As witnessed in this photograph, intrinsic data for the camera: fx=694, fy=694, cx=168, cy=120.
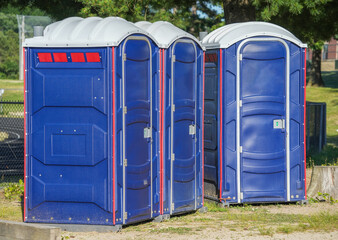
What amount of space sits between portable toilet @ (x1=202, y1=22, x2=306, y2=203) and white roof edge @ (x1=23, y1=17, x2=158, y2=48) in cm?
180

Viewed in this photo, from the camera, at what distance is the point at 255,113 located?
10281mm

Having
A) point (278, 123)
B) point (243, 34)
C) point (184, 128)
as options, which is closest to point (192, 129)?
point (184, 128)

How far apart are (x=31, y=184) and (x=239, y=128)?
3272 millimetres

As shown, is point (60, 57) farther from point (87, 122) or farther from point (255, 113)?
point (255, 113)

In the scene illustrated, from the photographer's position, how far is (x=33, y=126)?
28.1 feet

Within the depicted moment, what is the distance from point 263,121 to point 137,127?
8.09 feet

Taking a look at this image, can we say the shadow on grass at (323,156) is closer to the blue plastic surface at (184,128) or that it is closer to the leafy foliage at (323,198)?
the leafy foliage at (323,198)

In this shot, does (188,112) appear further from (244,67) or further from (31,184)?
(31,184)

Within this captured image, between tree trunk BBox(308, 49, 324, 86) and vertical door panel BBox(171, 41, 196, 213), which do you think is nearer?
vertical door panel BBox(171, 41, 196, 213)

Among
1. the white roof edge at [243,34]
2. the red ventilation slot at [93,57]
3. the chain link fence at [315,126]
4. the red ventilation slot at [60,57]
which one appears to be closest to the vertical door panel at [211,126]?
the white roof edge at [243,34]

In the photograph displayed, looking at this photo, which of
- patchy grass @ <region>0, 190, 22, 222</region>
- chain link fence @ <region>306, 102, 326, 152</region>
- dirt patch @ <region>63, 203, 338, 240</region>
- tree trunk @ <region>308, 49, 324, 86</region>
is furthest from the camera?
tree trunk @ <region>308, 49, 324, 86</region>

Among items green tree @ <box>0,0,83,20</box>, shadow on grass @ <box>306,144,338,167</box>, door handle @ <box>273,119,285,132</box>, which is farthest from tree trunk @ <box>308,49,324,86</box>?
door handle @ <box>273,119,285,132</box>

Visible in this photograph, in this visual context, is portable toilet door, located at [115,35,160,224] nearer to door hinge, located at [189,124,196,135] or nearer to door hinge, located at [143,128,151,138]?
door hinge, located at [143,128,151,138]

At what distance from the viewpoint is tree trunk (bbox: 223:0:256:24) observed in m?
14.8
